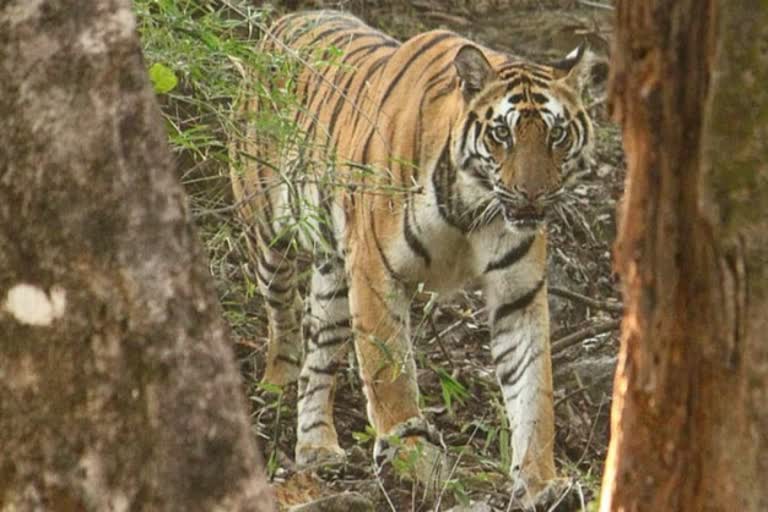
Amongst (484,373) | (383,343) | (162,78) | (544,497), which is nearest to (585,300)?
(484,373)

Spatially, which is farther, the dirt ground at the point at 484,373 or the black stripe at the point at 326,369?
the black stripe at the point at 326,369

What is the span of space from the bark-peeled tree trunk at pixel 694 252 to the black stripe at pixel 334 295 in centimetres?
443

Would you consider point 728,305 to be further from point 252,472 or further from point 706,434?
point 252,472

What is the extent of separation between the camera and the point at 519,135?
6.32 metres

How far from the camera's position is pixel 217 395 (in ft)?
8.36

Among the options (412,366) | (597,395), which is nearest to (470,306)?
(597,395)

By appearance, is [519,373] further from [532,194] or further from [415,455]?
[415,455]

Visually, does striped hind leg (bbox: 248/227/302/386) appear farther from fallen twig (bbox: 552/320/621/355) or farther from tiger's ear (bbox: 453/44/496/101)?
tiger's ear (bbox: 453/44/496/101)

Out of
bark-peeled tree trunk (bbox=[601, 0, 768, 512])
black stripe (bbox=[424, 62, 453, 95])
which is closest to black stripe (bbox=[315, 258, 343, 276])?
black stripe (bbox=[424, 62, 453, 95])

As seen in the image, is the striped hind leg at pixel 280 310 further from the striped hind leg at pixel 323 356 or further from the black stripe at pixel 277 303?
the striped hind leg at pixel 323 356

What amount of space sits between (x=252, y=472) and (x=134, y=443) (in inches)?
6.7

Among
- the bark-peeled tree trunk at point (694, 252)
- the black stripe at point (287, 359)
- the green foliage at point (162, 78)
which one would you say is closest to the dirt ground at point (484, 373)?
the black stripe at point (287, 359)

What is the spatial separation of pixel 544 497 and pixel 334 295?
1601 millimetres

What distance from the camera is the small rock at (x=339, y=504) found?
518 centimetres
